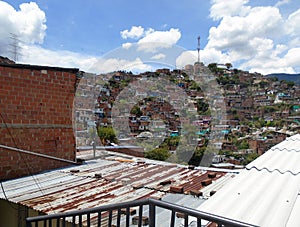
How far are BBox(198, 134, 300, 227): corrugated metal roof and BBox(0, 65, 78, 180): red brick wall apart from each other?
12.2 ft

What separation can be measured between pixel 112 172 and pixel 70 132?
1467mm

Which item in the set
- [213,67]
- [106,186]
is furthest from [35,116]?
[213,67]

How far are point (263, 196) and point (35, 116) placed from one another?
4.10 m

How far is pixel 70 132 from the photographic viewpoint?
5180mm

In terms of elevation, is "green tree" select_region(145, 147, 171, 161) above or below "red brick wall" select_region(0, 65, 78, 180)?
below

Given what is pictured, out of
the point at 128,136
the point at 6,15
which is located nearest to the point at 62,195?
the point at 128,136

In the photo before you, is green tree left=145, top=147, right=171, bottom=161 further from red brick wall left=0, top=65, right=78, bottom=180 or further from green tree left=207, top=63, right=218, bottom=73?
green tree left=207, top=63, right=218, bottom=73

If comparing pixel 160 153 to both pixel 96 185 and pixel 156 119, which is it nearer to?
pixel 156 119

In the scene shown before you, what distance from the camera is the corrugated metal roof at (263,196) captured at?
143cm

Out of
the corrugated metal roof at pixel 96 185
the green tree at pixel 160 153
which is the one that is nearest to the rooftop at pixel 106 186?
the corrugated metal roof at pixel 96 185

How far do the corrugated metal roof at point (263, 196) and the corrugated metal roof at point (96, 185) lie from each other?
1.18 meters

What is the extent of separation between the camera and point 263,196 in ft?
5.76

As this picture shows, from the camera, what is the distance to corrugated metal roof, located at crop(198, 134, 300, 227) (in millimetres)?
1427

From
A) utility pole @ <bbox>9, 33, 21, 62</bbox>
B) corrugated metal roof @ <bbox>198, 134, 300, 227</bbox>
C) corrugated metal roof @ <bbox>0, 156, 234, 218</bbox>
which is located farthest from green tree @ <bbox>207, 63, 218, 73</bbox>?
corrugated metal roof @ <bbox>198, 134, 300, 227</bbox>
